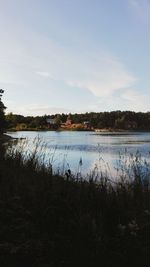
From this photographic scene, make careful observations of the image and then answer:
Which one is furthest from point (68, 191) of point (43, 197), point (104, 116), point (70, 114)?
point (70, 114)

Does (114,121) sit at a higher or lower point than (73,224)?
higher

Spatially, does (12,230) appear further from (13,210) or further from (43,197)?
(43,197)

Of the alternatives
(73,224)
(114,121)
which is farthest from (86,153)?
(114,121)

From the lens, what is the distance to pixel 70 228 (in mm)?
4539

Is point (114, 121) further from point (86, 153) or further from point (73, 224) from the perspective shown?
point (73, 224)

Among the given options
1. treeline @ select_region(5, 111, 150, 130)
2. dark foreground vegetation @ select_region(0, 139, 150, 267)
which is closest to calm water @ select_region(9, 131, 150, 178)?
dark foreground vegetation @ select_region(0, 139, 150, 267)

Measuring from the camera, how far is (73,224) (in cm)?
458

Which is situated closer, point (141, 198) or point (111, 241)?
point (111, 241)

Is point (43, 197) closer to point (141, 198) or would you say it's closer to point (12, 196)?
point (12, 196)

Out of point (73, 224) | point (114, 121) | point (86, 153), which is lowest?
point (86, 153)

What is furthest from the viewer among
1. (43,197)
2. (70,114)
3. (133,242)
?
(70,114)

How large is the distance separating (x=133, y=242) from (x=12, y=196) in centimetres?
227

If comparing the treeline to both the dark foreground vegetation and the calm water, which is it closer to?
the calm water

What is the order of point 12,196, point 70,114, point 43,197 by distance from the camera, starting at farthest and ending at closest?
1. point 70,114
2. point 12,196
3. point 43,197
